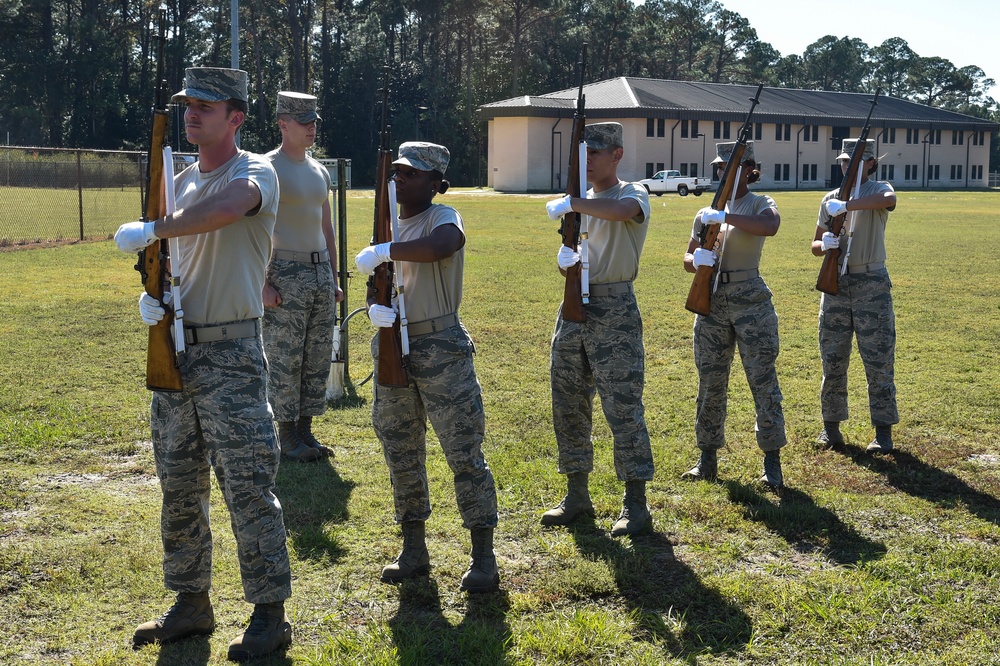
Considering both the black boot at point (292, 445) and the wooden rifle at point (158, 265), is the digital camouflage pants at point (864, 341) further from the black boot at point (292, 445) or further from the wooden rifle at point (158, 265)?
the wooden rifle at point (158, 265)

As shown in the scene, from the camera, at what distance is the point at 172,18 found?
6538cm

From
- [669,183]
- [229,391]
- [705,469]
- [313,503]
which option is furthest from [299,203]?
[669,183]

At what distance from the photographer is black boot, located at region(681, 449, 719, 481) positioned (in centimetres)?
714

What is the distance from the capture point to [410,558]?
5336 mm

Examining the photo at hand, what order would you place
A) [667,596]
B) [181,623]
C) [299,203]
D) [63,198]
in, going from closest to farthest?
[181,623] → [667,596] → [299,203] → [63,198]

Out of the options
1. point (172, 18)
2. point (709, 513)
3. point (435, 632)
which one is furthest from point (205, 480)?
point (172, 18)

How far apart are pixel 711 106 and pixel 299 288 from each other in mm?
63891

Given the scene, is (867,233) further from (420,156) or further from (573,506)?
(420,156)

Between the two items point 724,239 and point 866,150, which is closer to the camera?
point 724,239

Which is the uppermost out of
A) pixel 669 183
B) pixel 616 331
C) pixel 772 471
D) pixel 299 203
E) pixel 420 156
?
pixel 669 183

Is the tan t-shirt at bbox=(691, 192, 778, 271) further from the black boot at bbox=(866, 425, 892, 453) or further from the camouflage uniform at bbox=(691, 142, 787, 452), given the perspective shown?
the black boot at bbox=(866, 425, 892, 453)

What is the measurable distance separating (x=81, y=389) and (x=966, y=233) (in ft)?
90.0

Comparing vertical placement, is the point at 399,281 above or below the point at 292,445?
above

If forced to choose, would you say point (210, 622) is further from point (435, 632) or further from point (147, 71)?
point (147, 71)
